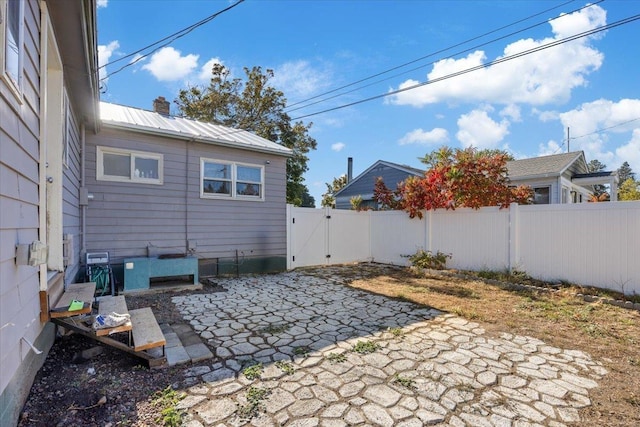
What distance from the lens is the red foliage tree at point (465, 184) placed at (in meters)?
7.69

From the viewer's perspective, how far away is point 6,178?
1.79 m

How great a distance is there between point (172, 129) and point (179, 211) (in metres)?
1.83

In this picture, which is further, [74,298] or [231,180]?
[231,180]

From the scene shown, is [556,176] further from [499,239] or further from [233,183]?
[233,183]

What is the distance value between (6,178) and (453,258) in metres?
8.57

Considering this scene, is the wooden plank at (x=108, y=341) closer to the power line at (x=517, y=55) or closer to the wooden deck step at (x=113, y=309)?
the wooden deck step at (x=113, y=309)

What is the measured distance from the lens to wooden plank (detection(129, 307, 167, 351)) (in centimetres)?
294

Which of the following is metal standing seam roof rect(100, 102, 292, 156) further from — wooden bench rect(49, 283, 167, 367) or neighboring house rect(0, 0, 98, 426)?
wooden bench rect(49, 283, 167, 367)

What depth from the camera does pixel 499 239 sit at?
7535 millimetres

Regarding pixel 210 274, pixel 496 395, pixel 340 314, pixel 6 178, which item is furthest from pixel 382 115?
pixel 6 178

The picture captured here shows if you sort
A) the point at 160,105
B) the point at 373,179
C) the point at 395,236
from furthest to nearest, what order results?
the point at 373,179, the point at 395,236, the point at 160,105

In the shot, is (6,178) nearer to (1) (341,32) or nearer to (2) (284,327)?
(2) (284,327)

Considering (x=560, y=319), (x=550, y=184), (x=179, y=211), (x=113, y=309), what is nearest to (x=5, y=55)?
(x=113, y=309)

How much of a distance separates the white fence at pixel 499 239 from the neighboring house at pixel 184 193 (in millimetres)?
983
